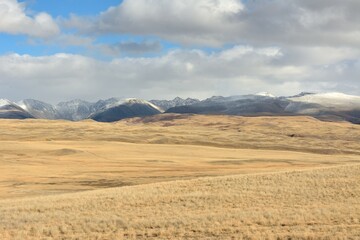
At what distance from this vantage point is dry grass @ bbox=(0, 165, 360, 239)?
78.8 feet

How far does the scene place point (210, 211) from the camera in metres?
29.9

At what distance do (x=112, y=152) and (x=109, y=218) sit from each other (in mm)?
81354

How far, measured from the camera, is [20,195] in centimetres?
4838

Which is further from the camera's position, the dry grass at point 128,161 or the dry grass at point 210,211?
the dry grass at point 128,161

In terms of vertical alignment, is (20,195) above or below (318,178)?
below

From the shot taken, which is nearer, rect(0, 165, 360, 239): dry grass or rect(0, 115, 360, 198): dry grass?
rect(0, 165, 360, 239): dry grass

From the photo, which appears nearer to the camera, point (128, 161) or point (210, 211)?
point (210, 211)

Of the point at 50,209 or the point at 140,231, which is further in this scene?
the point at 50,209

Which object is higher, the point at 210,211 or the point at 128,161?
the point at 210,211

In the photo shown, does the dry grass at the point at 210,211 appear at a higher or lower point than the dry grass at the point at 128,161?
higher

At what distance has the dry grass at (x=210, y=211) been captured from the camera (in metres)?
24.0

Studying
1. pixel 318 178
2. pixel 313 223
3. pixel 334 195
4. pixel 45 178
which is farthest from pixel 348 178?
pixel 45 178

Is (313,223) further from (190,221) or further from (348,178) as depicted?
(348,178)

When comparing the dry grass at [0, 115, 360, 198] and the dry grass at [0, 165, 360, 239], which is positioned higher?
the dry grass at [0, 165, 360, 239]
